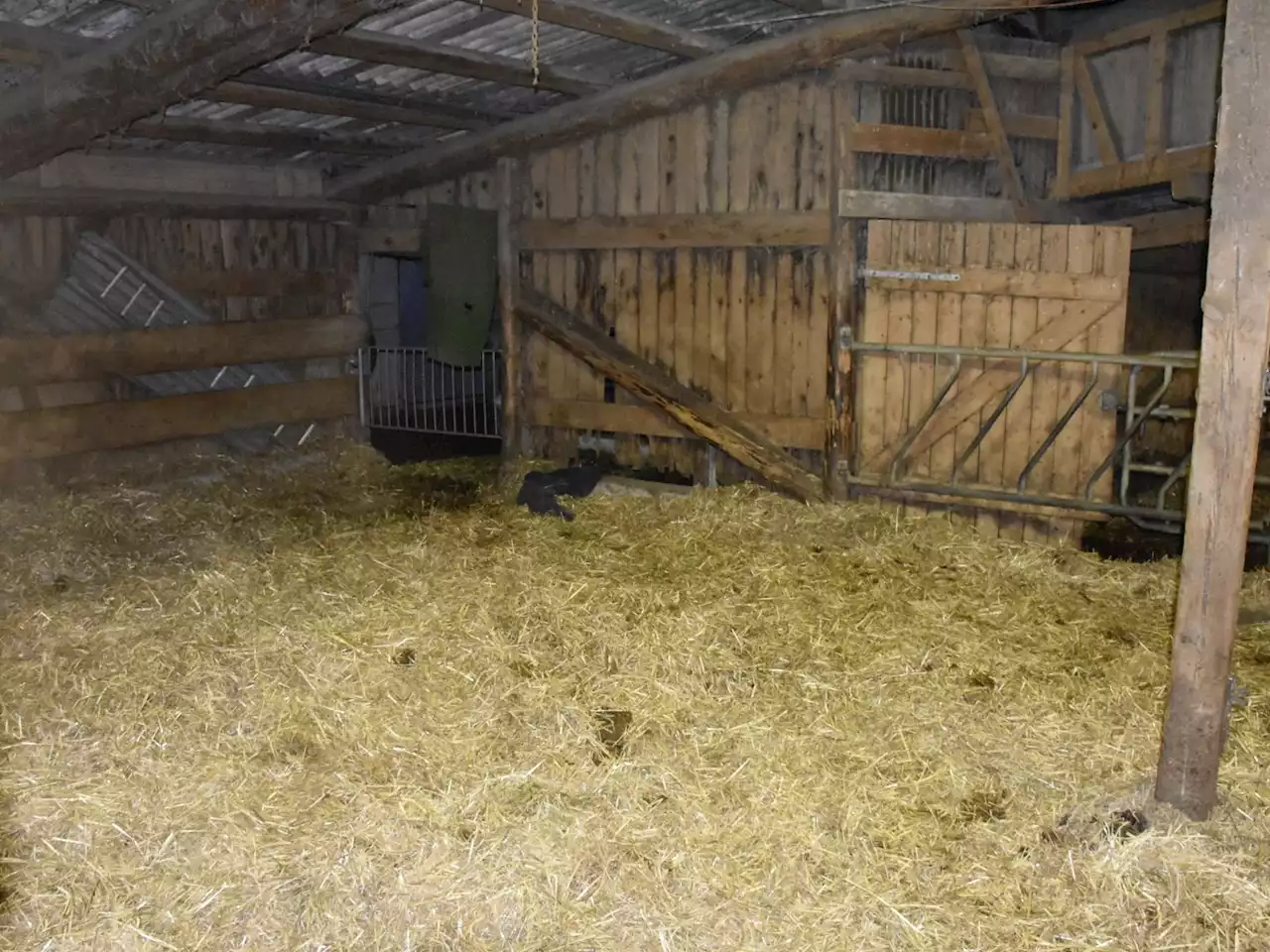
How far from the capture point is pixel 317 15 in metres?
4.14

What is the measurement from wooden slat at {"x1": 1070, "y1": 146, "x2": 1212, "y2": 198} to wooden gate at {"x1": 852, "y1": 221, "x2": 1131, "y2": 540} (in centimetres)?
94

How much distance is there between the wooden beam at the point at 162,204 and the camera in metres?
6.78

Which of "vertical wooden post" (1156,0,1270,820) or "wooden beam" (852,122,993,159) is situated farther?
"wooden beam" (852,122,993,159)

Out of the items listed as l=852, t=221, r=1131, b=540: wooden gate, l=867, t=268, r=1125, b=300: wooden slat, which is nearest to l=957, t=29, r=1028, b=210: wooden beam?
l=852, t=221, r=1131, b=540: wooden gate

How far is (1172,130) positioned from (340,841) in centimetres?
634

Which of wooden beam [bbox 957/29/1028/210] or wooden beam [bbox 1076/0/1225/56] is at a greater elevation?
wooden beam [bbox 1076/0/1225/56]

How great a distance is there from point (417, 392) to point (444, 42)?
5950 millimetres

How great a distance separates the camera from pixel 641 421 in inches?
305

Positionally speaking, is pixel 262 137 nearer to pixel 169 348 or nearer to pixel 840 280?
pixel 169 348

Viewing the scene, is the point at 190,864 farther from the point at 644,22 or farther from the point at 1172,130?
the point at 1172,130

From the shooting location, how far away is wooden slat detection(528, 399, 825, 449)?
23.1ft

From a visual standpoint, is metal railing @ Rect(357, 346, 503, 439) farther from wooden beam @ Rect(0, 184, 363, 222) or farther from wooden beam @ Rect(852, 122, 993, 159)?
wooden beam @ Rect(852, 122, 993, 159)

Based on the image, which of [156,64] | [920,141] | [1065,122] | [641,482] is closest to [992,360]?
[920,141]

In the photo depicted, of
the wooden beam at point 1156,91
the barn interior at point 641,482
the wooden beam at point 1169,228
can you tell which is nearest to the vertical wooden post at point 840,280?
the barn interior at point 641,482
